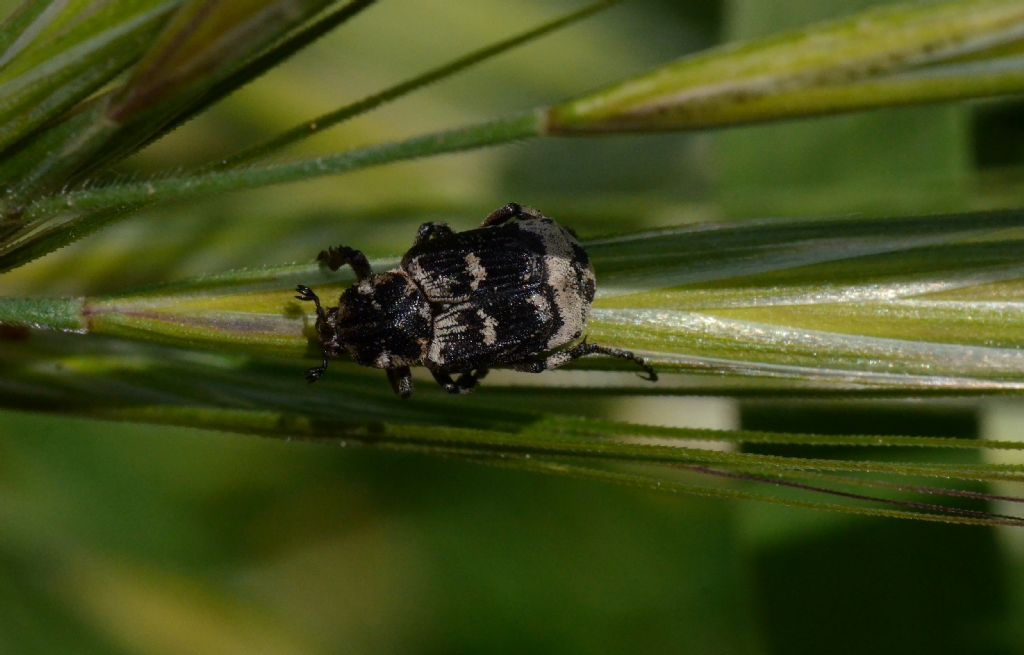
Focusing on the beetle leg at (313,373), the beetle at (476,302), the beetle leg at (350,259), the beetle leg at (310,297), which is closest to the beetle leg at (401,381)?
the beetle at (476,302)

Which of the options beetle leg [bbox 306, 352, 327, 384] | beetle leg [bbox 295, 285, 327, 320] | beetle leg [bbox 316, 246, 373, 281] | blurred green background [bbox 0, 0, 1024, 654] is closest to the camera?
beetle leg [bbox 295, 285, 327, 320]

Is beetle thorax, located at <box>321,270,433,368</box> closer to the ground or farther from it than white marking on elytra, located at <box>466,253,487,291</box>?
closer to the ground

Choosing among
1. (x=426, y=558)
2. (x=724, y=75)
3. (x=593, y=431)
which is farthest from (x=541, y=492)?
(x=724, y=75)

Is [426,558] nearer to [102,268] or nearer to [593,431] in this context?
[102,268]

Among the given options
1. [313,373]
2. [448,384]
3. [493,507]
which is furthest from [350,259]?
[493,507]

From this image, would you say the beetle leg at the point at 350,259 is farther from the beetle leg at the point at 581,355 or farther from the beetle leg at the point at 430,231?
the beetle leg at the point at 581,355

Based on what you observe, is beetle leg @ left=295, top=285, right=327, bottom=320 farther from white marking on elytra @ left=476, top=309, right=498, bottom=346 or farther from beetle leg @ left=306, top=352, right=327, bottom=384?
white marking on elytra @ left=476, top=309, right=498, bottom=346

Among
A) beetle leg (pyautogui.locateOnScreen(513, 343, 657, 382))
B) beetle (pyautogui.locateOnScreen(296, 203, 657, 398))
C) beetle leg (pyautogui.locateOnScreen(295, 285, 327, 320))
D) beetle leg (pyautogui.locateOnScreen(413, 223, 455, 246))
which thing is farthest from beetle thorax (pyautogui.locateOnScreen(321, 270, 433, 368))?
beetle leg (pyautogui.locateOnScreen(295, 285, 327, 320))
